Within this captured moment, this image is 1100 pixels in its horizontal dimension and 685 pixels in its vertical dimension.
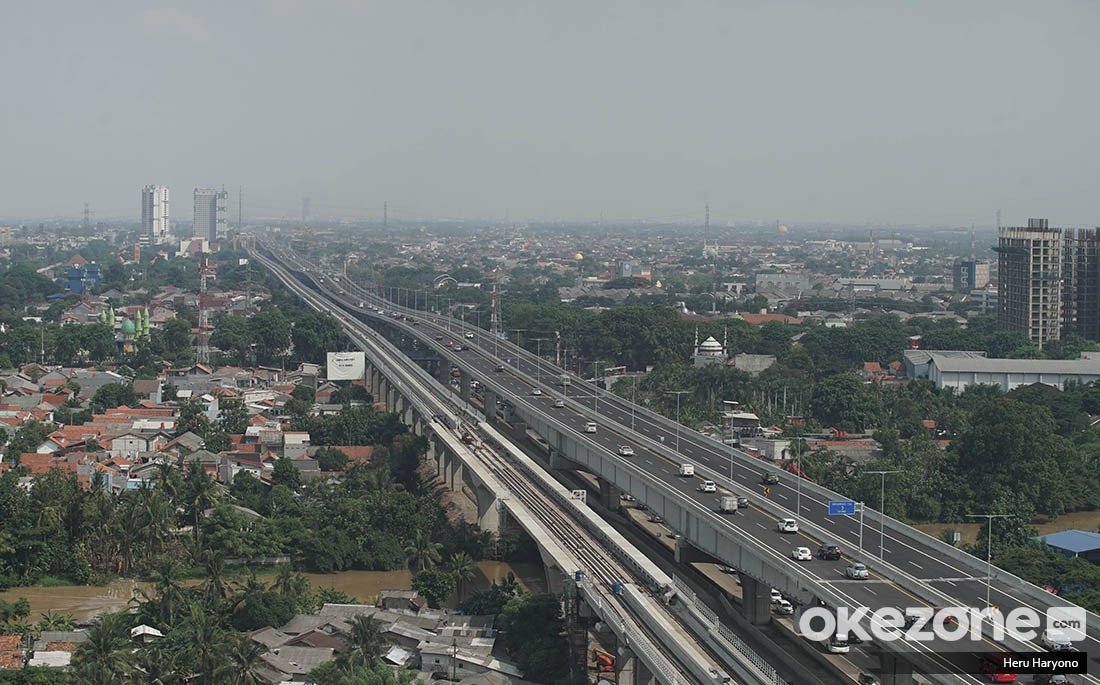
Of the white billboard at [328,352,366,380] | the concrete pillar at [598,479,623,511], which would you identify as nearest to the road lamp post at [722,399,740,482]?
the concrete pillar at [598,479,623,511]

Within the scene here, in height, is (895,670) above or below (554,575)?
above

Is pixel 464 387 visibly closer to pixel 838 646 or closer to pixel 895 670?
pixel 838 646

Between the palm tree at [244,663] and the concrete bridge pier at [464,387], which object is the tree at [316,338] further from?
the palm tree at [244,663]

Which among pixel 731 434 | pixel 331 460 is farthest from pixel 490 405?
pixel 731 434

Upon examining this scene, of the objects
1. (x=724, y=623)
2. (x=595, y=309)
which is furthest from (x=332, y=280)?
(x=724, y=623)

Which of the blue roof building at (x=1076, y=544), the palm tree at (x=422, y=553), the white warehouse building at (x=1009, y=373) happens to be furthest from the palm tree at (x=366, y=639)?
the white warehouse building at (x=1009, y=373)

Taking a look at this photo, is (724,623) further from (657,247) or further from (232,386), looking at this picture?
(657,247)
